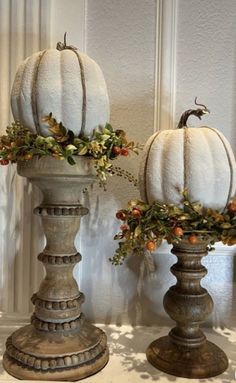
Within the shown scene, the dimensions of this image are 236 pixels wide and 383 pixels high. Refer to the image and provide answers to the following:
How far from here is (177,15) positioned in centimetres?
87

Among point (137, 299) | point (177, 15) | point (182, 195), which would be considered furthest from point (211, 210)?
point (177, 15)

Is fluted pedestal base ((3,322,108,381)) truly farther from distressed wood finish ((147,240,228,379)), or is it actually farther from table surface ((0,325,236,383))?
distressed wood finish ((147,240,228,379))

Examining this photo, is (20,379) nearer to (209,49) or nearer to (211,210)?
(211,210)

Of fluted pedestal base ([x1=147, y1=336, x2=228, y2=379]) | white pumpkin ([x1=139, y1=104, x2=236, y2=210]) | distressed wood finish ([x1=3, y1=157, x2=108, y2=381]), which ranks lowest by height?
fluted pedestal base ([x1=147, y1=336, x2=228, y2=379])

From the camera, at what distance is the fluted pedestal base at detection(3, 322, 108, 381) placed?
0.64 metres

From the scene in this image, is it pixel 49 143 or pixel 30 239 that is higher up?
pixel 49 143

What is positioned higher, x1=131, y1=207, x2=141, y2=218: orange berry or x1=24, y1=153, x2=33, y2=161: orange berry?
x1=24, y1=153, x2=33, y2=161: orange berry

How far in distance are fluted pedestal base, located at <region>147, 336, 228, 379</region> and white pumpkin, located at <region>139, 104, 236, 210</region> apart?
0.30 metres

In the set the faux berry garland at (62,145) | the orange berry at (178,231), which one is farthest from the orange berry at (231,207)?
the faux berry garland at (62,145)

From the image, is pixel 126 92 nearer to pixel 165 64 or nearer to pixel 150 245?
pixel 165 64

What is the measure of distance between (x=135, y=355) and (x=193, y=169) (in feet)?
1.42

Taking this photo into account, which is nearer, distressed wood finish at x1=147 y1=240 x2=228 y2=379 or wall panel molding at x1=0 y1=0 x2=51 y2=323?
distressed wood finish at x1=147 y1=240 x2=228 y2=379

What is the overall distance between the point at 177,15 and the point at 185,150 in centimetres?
45

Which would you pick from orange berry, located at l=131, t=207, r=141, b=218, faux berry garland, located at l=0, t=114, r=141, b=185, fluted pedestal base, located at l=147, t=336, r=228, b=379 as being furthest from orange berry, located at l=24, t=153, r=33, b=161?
fluted pedestal base, located at l=147, t=336, r=228, b=379
